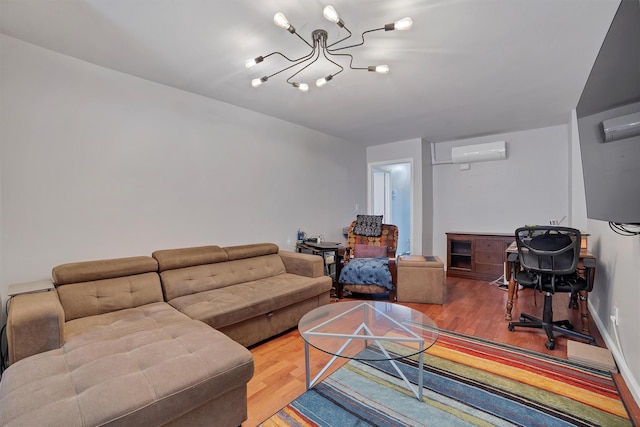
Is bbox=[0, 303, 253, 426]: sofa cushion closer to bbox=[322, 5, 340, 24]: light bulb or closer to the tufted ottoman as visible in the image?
the tufted ottoman

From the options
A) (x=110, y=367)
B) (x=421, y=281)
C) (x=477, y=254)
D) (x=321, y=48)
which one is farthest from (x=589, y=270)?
(x=110, y=367)

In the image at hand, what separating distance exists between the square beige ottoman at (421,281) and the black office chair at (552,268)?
2.91ft

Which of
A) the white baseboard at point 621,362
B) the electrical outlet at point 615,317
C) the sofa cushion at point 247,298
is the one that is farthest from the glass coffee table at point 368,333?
the electrical outlet at point 615,317

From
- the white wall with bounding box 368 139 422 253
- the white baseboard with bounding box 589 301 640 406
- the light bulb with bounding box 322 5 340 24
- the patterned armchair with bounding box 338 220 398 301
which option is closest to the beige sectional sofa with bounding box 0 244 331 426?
the patterned armchair with bounding box 338 220 398 301

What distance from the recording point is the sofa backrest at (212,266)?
2.54 m

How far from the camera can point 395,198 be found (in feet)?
22.1

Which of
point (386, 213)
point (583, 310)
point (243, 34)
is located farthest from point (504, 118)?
point (243, 34)

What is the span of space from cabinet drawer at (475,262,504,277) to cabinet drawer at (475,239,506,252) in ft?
0.78

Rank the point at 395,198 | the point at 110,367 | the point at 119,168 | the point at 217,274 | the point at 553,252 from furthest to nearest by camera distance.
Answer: the point at 395,198
the point at 217,274
the point at 119,168
the point at 553,252
the point at 110,367

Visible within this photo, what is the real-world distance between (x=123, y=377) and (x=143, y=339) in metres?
0.39

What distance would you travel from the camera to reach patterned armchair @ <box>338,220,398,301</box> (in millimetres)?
3615

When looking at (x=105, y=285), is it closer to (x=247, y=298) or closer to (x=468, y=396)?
(x=247, y=298)

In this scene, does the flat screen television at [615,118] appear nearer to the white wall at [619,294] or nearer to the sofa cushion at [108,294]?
the white wall at [619,294]

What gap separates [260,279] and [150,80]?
2184 mm
